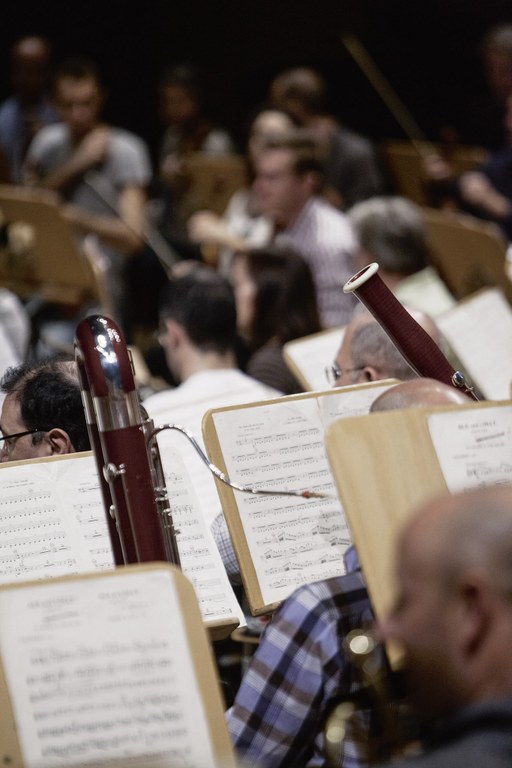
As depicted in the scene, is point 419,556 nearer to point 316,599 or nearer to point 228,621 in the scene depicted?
point 316,599

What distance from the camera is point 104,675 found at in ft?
4.88

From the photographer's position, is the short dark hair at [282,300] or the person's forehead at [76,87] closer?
the short dark hair at [282,300]

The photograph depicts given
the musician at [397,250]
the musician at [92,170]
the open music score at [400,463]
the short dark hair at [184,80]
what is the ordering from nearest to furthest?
the open music score at [400,463]
the musician at [397,250]
the musician at [92,170]
the short dark hair at [184,80]

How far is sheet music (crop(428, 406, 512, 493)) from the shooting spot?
5.83 ft

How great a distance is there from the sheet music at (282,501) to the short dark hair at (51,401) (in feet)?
0.96

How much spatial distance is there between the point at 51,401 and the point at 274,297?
186 centimetres

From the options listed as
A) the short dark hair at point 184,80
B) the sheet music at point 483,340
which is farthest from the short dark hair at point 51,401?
the short dark hair at point 184,80

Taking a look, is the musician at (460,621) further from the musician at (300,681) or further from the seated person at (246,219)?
the seated person at (246,219)

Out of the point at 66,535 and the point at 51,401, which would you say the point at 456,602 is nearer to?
the point at 66,535

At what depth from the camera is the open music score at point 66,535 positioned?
202 centimetres

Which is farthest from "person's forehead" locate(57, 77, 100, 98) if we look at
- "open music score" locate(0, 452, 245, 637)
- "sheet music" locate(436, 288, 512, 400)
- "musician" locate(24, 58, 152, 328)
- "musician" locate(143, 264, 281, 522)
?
"open music score" locate(0, 452, 245, 637)

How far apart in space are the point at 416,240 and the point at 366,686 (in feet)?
9.21

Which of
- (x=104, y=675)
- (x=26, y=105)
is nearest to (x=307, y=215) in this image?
(x=26, y=105)

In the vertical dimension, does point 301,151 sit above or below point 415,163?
below
